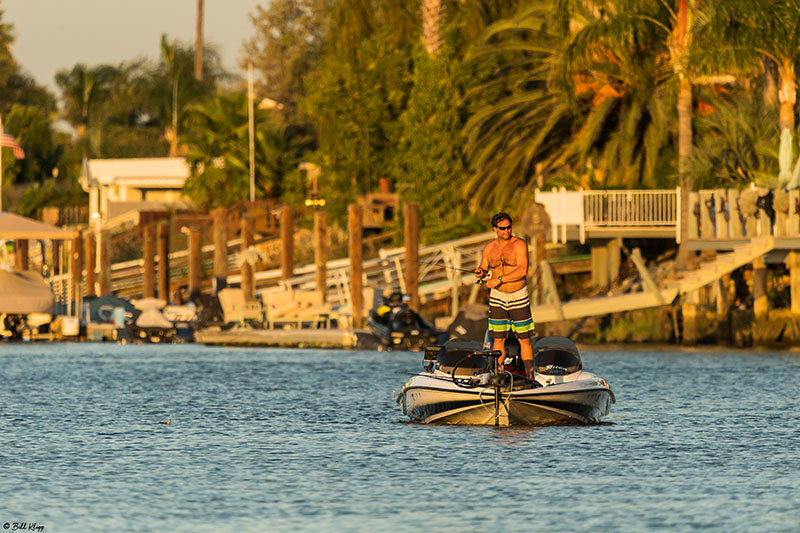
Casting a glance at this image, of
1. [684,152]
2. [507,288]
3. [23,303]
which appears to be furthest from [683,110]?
[507,288]

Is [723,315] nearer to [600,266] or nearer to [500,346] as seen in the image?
[600,266]

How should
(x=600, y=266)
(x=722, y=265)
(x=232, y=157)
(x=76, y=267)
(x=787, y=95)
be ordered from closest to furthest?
1. (x=722, y=265)
2. (x=787, y=95)
3. (x=600, y=266)
4. (x=76, y=267)
5. (x=232, y=157)

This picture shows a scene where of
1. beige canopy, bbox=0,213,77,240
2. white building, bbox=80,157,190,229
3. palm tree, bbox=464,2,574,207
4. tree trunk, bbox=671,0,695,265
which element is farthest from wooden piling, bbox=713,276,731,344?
white building, bbox=80,157,190,229

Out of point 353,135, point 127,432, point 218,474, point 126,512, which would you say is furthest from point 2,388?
point 353,135

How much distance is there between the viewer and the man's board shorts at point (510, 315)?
2306 centimetres

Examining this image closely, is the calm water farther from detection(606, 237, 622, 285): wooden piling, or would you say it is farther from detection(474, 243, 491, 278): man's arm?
detection(606, 237, 622, 285): wooden piling

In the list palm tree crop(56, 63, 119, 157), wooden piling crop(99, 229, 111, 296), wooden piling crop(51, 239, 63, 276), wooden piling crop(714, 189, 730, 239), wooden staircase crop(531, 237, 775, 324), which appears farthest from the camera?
palm tree crop(56, 63, 119, 157)

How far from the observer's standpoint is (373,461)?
2112 cm

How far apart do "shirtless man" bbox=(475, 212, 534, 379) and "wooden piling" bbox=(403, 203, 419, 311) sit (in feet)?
77.4

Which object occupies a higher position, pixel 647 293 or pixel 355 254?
pixel 355 254

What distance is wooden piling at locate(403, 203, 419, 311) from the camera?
46844 millimetres

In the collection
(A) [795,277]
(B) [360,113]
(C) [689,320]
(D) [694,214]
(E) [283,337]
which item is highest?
(B) [360,113]

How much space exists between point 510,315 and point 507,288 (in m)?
0.39

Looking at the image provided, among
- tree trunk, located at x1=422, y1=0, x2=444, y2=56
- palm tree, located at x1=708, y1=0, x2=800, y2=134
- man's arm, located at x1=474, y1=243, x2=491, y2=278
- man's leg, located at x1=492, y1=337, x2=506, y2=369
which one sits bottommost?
man's leg, located at x1=492, y1=337, x2=506, y2=369
